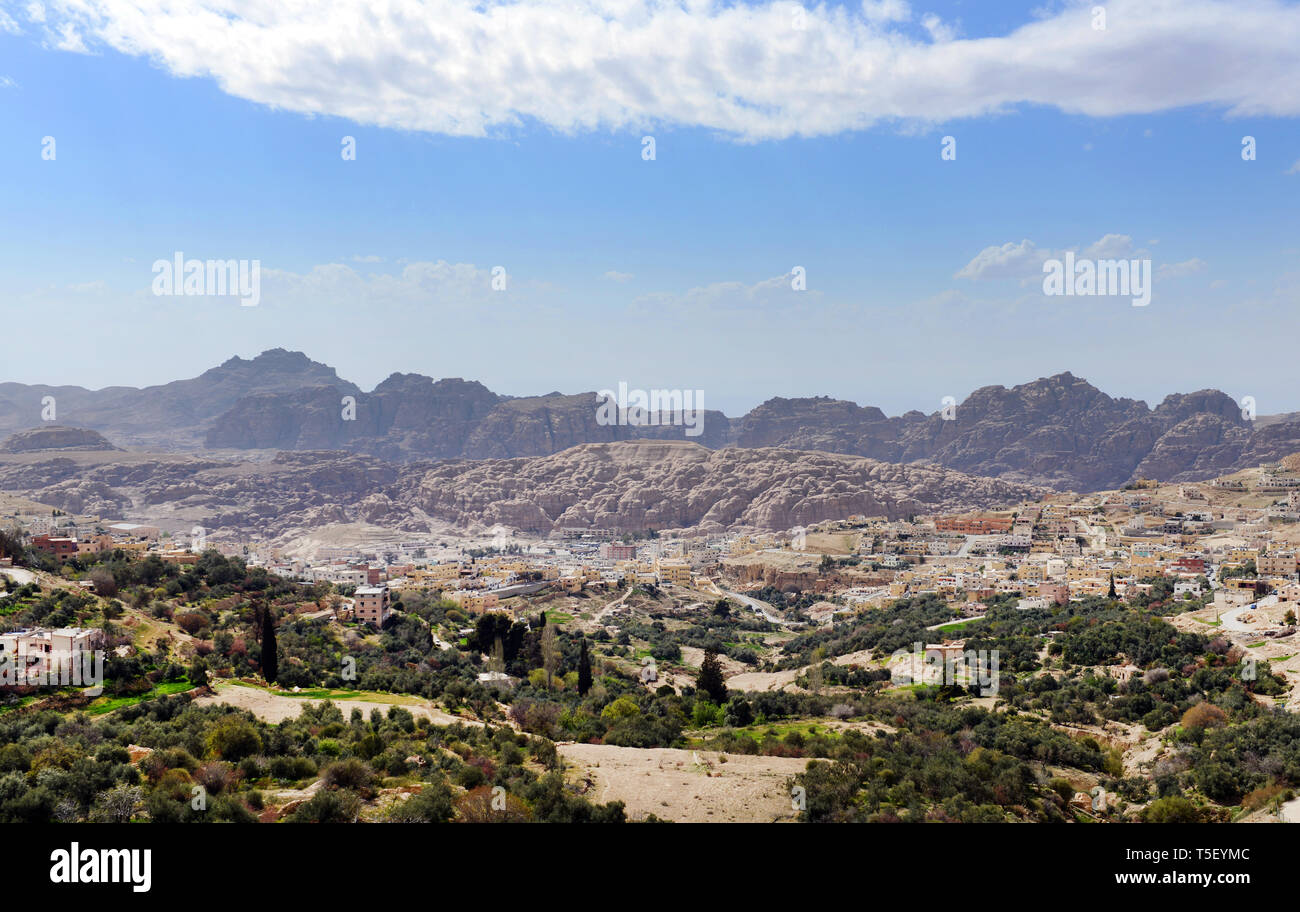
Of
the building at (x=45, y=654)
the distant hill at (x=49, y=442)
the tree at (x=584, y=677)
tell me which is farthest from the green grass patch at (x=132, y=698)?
the distant hill at (x=49, y=442)

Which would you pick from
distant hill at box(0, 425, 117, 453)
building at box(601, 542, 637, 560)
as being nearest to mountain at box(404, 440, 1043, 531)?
building at box(601, 542, 637, 560)

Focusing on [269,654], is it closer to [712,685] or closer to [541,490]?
[712,685]

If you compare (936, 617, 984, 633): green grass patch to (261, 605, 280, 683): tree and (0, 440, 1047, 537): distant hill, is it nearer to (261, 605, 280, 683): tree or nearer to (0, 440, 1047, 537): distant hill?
(261, 605, 280, 683): tree

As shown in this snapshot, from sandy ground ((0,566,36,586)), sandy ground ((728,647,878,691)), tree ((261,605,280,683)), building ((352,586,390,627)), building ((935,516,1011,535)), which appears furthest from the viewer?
building ((935,516,1011,535))

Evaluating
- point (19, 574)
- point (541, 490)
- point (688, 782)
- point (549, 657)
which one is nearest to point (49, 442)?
point (541, 490)

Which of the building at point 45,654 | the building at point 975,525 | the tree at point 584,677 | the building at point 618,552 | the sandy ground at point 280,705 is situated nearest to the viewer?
the building at point 45,654

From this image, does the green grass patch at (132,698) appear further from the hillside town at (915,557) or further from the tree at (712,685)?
the hillside town at (915,557)
